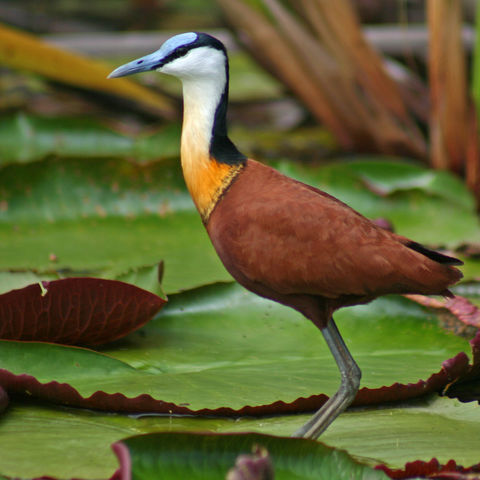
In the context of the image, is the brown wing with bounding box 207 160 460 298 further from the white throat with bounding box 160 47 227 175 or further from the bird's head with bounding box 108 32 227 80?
the bird's head with bounding box 108 32 227 80

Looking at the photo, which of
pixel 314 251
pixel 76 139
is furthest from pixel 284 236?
pixel 76 139

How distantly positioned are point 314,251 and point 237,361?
0.42m

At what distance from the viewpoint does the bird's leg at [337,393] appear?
1571mm

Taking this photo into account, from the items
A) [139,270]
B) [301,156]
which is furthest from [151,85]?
[139,270]

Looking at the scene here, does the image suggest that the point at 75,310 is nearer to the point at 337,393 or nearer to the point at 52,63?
the point at 337,393

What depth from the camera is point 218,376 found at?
70.0 inches

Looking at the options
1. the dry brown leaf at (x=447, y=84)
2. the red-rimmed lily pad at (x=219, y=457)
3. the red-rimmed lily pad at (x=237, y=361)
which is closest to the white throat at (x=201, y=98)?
the red-rimmed lily pad at (x=237, y=361)

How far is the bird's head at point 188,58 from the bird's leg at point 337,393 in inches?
20.7

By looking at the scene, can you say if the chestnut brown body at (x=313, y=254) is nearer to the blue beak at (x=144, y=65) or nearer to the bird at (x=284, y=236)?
the bird at (x=284, y=236)

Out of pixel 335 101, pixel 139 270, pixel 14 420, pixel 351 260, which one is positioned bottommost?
pixel 14 420

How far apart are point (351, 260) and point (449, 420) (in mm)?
392

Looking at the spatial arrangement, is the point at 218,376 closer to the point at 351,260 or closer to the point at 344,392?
the point at 344,392

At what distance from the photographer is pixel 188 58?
5.43 ft

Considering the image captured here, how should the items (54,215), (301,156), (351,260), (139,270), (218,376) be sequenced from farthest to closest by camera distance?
(301,156), (54,215), (139,270), (218,376), (351,260)
